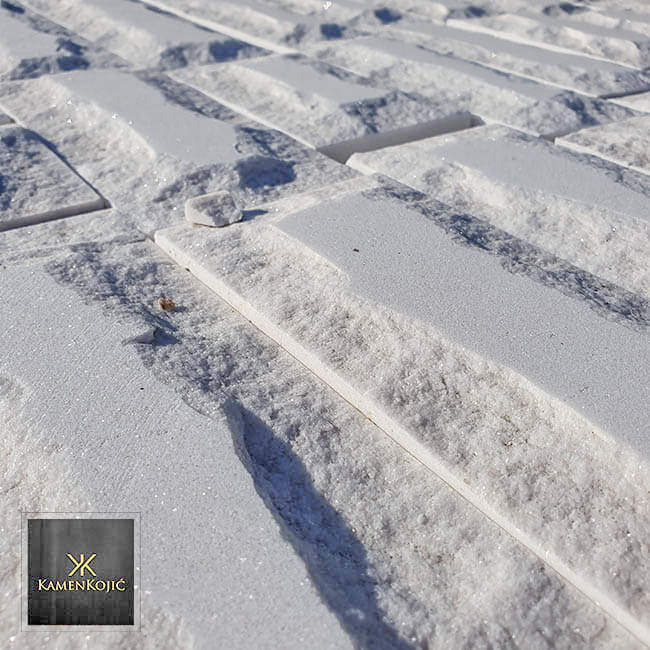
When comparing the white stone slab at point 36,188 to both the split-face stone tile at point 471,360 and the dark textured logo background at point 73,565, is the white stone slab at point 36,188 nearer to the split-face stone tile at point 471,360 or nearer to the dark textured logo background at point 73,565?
the split-face stone tile at point 471,360

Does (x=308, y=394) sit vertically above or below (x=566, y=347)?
below

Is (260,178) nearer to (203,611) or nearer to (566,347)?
(566,347)

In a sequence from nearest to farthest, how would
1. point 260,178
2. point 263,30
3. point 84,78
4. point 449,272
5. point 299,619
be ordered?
1. point 299,619
2. point 449,272
3. point 260,178
4. point 84,78
5. point 263,30

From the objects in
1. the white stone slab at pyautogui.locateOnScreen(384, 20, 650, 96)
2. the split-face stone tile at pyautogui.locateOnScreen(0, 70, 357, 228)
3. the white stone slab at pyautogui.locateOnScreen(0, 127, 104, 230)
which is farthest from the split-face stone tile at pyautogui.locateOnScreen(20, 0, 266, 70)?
the white stone slab at pyautogui.locateOnScreen(0, 127, 104, 230)

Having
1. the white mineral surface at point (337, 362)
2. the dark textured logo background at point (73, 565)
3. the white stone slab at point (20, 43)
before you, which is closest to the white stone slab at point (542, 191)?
the white mineral surface at point (337, 362)

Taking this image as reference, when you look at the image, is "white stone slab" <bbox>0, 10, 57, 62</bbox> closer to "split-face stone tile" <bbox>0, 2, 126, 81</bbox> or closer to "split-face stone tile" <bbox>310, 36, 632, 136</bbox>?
"split-face stone tile" <bbox>0, 2, 126, 81</bbox>

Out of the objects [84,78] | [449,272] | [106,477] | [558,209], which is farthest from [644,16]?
[106,477]

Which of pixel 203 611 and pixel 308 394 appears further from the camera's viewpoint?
pixel 308 394
